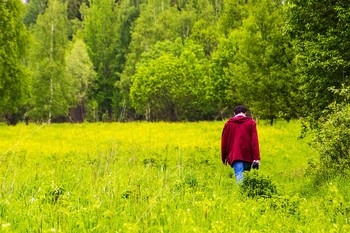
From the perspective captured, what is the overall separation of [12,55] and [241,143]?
2738 cm

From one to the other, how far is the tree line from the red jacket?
3128mm

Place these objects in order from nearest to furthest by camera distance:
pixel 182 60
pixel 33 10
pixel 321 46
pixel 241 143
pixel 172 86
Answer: pixel 241 143
pixel 321 46
pixel 172 86
pixel 182 60
pixel 33 10

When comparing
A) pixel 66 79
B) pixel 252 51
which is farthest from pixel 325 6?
pixel 66 79

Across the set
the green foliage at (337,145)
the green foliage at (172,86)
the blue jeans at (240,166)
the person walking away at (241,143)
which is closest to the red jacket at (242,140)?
the person walking away at (241,143)

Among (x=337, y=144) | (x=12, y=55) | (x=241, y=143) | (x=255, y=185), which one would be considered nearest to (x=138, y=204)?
(x=255, y=185)

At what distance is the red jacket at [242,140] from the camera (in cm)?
951

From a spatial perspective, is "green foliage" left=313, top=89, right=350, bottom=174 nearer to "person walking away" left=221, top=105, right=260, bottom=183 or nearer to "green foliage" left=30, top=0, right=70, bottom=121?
"person walking away" left=221, top=105, right=260, bottom=183

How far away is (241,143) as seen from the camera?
31.2ft

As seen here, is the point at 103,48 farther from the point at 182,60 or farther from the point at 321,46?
the point at 321,46

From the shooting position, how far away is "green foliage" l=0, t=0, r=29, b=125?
1252 inches

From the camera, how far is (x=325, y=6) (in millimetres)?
15219

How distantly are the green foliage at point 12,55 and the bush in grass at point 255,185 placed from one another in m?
26.8

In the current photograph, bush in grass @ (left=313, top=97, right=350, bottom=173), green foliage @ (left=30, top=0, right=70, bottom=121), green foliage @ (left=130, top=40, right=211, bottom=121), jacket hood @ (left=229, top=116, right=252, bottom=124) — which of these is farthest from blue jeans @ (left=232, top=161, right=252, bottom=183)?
green foliage @ (left=30, top=0, right=70, bottom=121)

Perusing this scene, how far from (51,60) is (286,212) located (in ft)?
160
